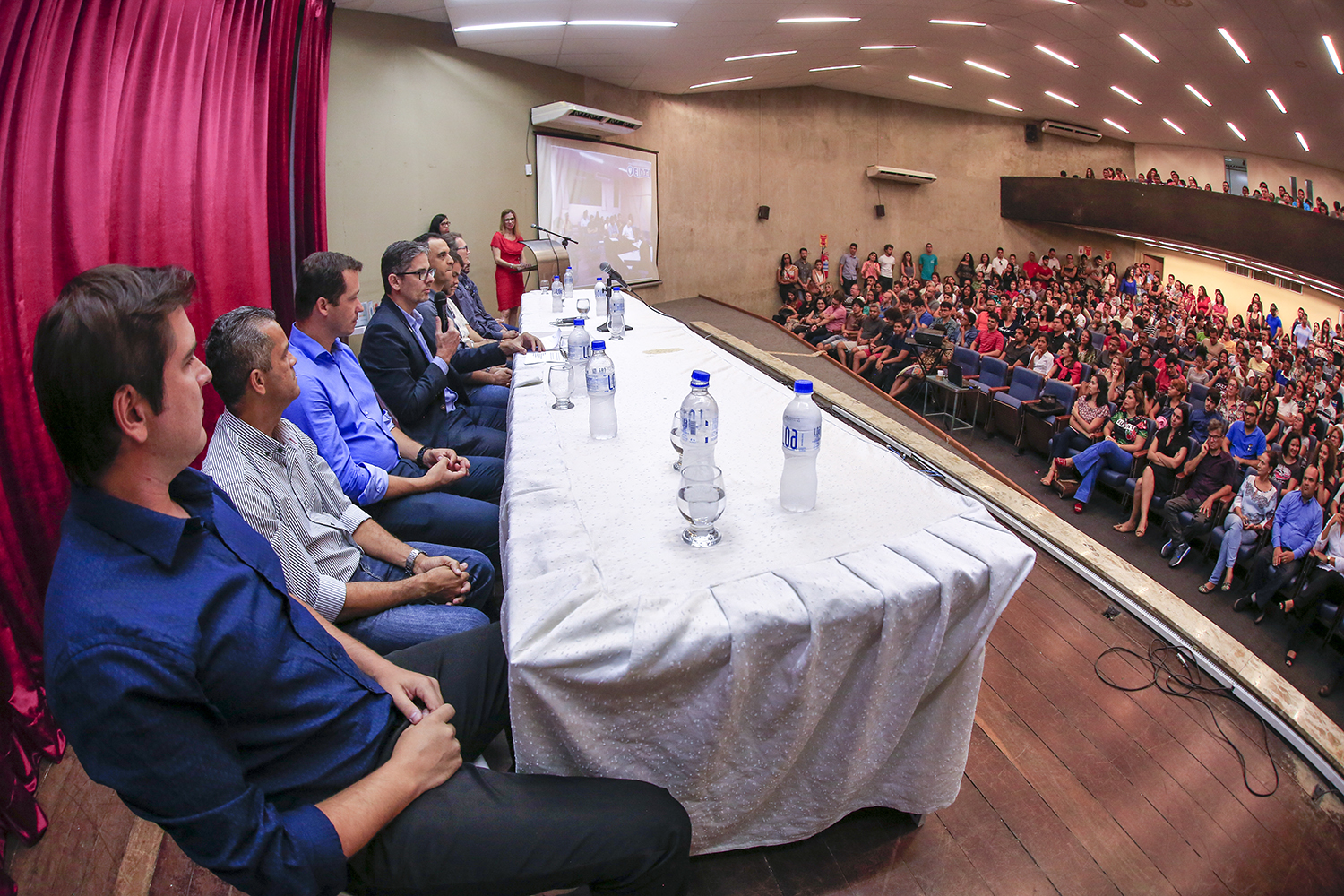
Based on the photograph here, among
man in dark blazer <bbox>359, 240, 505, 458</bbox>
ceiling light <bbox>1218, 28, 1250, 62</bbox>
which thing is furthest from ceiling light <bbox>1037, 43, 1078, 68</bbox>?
man in dark blazer <bbox>359, 240, 505, 458</bbox>

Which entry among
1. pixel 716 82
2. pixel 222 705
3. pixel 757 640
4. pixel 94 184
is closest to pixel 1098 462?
pixel 757 640

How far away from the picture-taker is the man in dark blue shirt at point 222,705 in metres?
0.72

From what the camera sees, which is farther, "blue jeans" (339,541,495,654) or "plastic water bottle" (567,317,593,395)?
"plastic water bottle" (567,317,593,395)

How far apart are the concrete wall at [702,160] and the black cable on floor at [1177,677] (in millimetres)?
5932

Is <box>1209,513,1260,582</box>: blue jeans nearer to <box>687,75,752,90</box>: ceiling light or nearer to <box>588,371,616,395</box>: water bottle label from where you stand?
<box>588,371,616,395</box>: water bottle label

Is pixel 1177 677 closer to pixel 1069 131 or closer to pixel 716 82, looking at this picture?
pixel 716 82

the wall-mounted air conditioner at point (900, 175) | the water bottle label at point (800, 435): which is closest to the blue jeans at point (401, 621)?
the water bottle label at point (800, 435)

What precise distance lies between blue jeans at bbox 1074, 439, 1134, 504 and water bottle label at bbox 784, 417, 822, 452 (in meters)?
4.68

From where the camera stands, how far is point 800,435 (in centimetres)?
128

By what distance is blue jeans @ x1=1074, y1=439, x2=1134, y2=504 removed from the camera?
490 centimetres

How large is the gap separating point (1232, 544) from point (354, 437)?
4.77 m

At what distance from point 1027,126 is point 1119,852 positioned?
1678 cm

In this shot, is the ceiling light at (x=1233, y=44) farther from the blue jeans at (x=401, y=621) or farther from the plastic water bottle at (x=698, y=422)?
the blue jeans at (x=401, y=621)

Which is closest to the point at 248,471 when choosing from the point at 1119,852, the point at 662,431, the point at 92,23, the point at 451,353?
the point at 662,431
